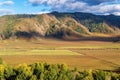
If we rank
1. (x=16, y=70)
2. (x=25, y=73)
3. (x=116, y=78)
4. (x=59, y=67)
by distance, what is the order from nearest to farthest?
(x=116, y=78) < (x=25, y=73) < (x=16, y=70) < (x=59, y=67)

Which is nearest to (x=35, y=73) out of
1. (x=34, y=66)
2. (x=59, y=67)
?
(x=34, y=66)

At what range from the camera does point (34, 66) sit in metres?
72.4

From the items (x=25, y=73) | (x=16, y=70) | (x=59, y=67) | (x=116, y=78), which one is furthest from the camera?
(x=59, y=67)

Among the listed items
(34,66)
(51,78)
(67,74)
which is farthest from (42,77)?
(34,66)

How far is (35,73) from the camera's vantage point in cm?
6944

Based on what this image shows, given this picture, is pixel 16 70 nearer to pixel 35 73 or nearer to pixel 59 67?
pixel 35 73

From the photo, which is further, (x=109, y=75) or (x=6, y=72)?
(x=6, y=72)

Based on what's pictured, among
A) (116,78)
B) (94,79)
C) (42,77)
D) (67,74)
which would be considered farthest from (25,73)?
(116,78)

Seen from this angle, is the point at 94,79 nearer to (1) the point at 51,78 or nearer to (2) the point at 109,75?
(2) the point at 109,75

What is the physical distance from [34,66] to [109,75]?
17.1 m

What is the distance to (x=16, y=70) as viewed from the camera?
68625mm

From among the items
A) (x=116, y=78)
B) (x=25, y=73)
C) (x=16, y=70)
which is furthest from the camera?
(x=16, y=70)

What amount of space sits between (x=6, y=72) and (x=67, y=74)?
1171 cm

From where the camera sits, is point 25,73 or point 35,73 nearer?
point 25,73
